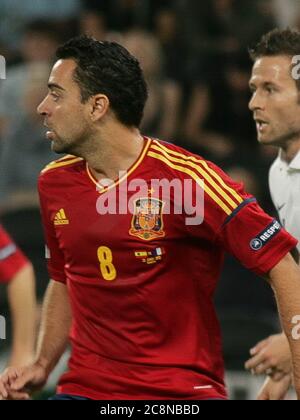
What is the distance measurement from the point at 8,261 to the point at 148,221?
94 centimetres

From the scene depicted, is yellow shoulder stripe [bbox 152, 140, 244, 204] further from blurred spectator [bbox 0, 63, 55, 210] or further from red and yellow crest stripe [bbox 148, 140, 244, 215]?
blurred spectator [bbox 0, 63, 55, 210]

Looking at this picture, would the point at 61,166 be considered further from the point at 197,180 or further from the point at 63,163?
the point at 197,180

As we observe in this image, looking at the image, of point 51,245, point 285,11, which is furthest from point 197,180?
point 285,11

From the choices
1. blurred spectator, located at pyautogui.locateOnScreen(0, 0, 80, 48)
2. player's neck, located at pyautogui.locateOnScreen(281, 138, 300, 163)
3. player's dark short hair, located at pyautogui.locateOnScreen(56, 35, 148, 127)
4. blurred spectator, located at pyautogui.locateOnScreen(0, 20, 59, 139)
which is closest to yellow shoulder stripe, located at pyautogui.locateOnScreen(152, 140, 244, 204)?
player's dark short hair, located at pyautogui.locateOnScreen(56, 35, 148, 127)

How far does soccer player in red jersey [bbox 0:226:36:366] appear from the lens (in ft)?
16.6

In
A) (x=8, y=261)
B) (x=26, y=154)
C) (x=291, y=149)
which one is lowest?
(x=26, y=154)

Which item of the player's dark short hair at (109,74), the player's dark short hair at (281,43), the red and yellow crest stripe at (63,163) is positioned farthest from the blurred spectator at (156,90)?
the player's dark short hair at (109,74)

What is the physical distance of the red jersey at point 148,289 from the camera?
4.45 metres

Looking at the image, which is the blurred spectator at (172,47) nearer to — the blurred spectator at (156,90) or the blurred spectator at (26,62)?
the blurred spectator at (156,90)

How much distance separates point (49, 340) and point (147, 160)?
84 centimetres

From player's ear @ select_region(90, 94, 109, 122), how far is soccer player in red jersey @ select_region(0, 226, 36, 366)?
863 mm

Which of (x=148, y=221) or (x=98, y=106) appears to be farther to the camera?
(x=98, y=106)

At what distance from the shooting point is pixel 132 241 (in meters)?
4.45

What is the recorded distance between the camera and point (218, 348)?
460cm
